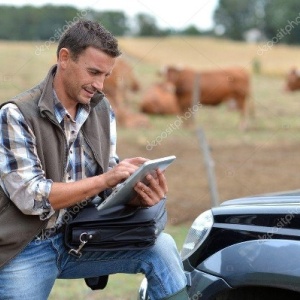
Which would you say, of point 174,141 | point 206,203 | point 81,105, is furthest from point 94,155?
point 174,141

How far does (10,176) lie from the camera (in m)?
3.16

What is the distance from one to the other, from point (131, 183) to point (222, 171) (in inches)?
328

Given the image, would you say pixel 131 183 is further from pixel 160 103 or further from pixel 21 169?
pixel 160 103

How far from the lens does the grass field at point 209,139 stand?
811 cm

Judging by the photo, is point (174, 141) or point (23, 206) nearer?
point (23, 206)

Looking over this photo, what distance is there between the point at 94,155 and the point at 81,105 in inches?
8.7

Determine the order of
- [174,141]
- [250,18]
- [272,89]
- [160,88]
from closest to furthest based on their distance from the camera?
[174,141] < [160,88] < [272,89] < [250,18]

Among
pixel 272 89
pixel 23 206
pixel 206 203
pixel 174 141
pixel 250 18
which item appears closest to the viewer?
pixel 23 206

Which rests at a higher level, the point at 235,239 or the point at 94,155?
the point at 94,155

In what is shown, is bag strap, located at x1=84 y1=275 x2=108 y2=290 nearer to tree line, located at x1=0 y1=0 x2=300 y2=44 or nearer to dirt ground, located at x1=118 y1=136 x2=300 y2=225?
dirt ground, located at x1=118 y1=136 x2=300 y2=225

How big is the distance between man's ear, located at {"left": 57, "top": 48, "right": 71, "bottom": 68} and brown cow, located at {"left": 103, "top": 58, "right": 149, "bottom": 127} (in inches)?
547

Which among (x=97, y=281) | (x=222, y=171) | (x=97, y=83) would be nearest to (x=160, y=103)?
(x=222, y=171)

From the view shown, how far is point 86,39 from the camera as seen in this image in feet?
10.9

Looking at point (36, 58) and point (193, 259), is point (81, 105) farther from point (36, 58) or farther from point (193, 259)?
point (36, 58)
